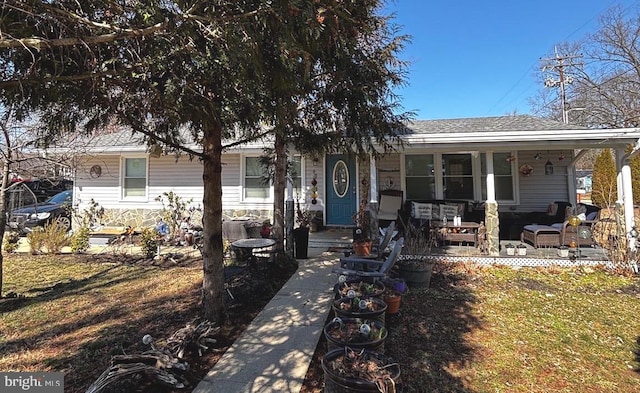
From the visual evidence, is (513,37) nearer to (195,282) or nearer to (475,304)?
(475,304)

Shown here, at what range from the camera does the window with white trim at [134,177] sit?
11.1 m

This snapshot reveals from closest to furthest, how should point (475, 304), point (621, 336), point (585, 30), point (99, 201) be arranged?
point (621, 336)
point (475, 304)
point (99, 201)
point (585, 30)

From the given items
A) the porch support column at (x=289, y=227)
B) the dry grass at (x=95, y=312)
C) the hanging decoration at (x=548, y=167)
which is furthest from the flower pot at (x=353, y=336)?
the hanging decoration at (x=548, y=167)

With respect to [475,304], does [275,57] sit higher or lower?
higher

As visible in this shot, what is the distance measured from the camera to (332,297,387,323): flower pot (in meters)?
3.34

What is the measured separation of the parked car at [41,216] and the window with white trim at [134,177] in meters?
2.01

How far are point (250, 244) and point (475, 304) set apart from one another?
380 centimetres

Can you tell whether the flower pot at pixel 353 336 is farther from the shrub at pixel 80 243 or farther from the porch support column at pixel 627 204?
the shrub at pixel 80 243

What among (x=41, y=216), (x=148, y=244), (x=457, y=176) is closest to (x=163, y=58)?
(x=148, y=244)

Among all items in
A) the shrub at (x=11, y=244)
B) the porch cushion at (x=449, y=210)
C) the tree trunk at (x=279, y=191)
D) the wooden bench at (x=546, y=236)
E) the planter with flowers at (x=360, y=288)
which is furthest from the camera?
the porch cushion at (x=449, y=210)

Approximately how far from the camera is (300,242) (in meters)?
7.16

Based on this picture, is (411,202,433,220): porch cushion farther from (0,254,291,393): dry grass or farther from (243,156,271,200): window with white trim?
(243,156,271,200): window with white trim

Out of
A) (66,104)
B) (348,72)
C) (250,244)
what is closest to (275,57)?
(66,104)

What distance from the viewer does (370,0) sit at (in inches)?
127
